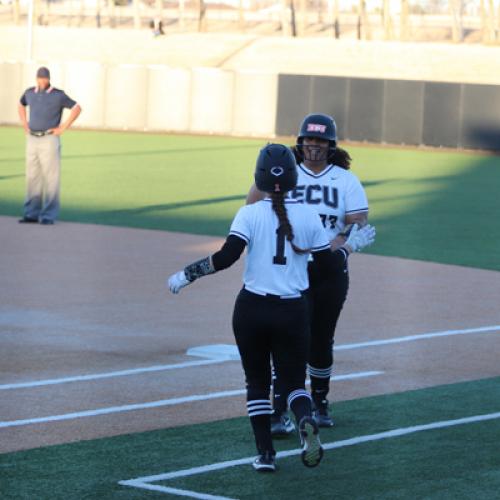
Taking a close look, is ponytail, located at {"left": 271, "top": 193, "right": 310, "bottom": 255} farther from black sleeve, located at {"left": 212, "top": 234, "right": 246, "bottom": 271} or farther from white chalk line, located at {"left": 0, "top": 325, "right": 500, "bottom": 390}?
white chalk line, located at {"left": 0, "top": 325, "right": 500, "bottom": 390}

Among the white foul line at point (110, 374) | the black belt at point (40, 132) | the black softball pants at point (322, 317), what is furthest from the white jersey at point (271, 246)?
the black belt at point (40, 132)

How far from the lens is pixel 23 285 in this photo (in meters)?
14.5

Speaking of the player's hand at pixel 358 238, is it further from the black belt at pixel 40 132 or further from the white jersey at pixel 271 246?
the black belt at pixel 40 132

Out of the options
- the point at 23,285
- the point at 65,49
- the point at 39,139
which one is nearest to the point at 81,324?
the point at 23,285

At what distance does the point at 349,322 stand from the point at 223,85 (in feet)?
108

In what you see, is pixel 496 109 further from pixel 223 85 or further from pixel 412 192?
pixel 412 192

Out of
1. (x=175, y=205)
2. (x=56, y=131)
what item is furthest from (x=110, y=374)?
(x=175, y=205)

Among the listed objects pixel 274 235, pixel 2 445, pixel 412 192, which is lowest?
pixel 412 192

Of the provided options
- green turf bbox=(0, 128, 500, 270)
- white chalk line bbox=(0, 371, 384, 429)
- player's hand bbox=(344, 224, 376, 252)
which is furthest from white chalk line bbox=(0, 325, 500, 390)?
green turf bbox=(0, 128, 500, 270)

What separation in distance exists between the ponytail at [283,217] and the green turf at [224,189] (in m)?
10.5

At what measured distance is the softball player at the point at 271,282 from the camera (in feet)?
23.4

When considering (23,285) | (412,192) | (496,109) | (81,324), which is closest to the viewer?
(81,324)

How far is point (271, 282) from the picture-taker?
23.5 feet

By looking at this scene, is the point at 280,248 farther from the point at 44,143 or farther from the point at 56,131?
the point at 44,143
